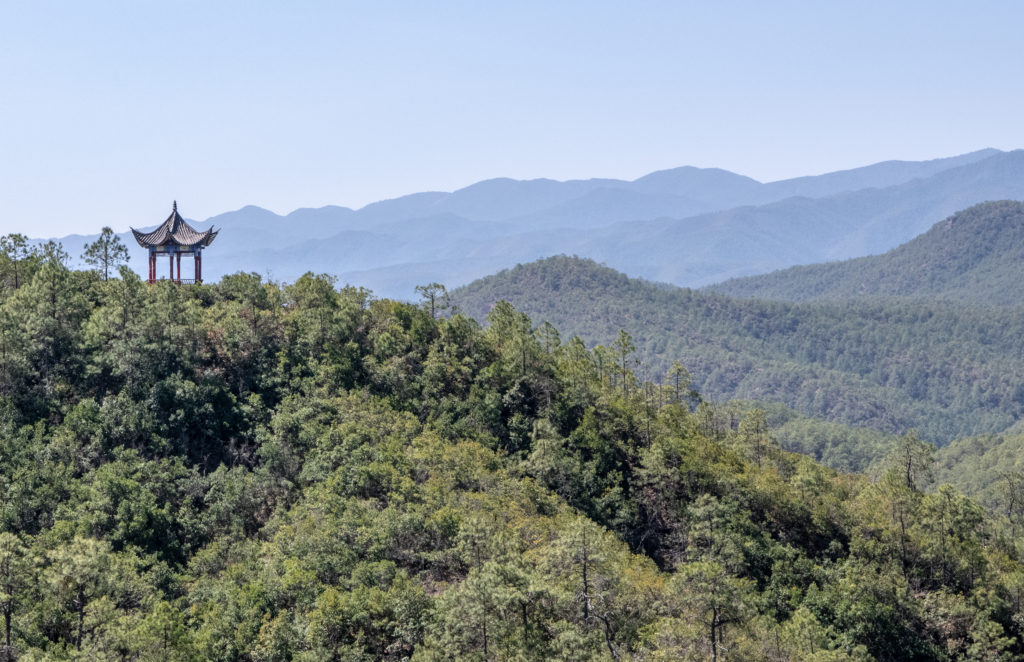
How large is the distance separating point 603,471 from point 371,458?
1427cm

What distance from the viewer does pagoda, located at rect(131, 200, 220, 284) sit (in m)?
64.3

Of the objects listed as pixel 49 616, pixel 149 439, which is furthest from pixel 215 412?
pixel 49 616

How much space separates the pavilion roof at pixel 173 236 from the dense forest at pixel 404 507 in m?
3.38

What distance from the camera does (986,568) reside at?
51438 millimetres

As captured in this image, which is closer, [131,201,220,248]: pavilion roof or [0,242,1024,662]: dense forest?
[0,242,1024,662]: dense forest

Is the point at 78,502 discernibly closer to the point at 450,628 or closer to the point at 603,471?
the point at 450,628

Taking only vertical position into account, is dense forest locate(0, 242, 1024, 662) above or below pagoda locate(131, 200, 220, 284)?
below

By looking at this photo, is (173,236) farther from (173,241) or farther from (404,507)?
(404,507)

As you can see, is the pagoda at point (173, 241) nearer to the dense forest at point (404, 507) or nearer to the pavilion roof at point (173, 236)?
the pavilion roof at point (173, 236)

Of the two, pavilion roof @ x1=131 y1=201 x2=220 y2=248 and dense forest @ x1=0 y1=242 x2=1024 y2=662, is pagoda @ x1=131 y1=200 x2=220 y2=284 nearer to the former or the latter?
pavilion roof @ x1=131 y1=201 x2=220 y2=248

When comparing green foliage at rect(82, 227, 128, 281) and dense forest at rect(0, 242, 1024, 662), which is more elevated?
green foliage at rect(82, 227, 128, 281)

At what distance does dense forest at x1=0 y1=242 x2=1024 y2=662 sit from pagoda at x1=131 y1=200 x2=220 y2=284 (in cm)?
299

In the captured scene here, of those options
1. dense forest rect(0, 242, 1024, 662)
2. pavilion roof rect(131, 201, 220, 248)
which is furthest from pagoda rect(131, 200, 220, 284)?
dense forest rect(0, 242, 1024, 662)

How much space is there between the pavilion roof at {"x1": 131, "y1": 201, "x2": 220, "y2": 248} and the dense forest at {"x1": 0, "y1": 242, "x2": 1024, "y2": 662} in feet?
11.1
